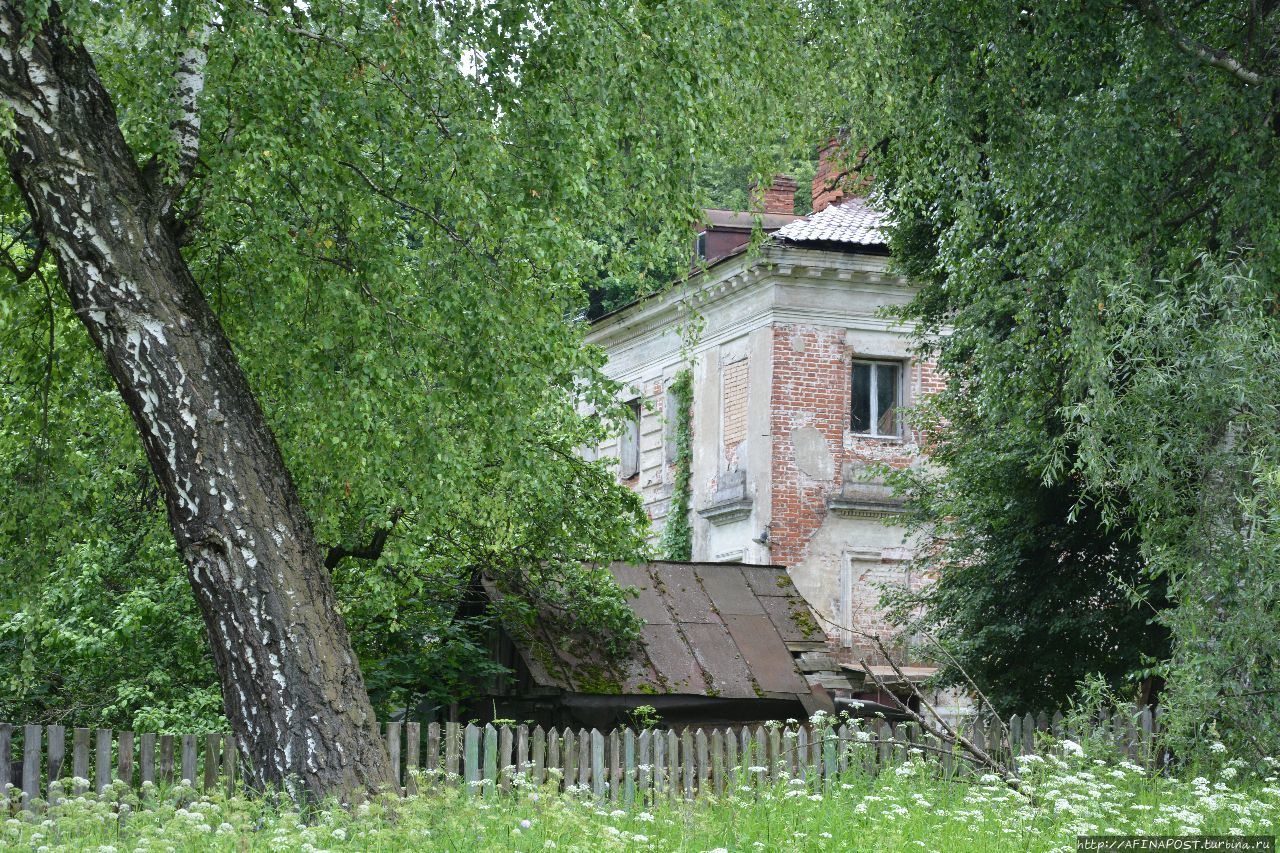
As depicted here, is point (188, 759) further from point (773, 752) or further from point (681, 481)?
point (681, 481)

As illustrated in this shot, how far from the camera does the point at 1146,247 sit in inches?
443

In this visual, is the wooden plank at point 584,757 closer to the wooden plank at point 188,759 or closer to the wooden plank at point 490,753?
the wooden plank at point 490,753

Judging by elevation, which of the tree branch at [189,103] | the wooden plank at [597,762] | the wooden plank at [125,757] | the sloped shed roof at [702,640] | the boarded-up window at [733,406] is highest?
the boarded-up window at [733,406]

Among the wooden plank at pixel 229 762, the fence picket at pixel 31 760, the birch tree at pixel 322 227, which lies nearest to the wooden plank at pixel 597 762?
the birch tree at pixel 322 227

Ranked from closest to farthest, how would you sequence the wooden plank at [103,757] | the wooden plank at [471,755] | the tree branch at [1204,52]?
1. the wooden plank at [103,757]
2. the wooden plank at [471,755]
3. the tree branch at [1204,52]

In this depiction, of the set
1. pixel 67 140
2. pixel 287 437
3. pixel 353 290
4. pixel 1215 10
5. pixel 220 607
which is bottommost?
pixel 220 607

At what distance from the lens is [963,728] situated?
11242mm

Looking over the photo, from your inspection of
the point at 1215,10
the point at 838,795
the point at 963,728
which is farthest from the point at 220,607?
the point at 1215,10

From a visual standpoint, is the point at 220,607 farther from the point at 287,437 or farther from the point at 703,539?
the point at 703,539

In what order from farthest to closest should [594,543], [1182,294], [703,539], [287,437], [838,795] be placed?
1. [703,539]
2. [594,543]
3. [1182,294]
4. [287,437]
5. [838,795]

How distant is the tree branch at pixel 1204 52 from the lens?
10.8 metres

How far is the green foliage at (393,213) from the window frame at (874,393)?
17060mm

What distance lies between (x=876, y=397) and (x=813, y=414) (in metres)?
1.63

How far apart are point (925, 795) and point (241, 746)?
12.5ft
